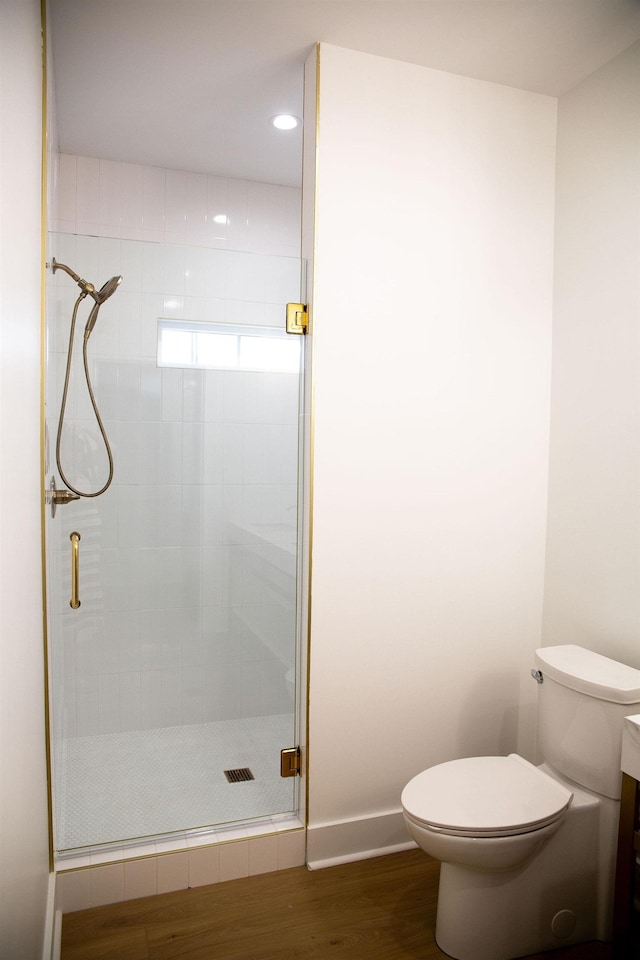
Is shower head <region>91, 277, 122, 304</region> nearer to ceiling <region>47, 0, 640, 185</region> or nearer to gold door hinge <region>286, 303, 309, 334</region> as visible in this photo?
gold door hinge <region>286, 303, 309, 334</region>

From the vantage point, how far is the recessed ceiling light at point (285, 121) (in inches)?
101

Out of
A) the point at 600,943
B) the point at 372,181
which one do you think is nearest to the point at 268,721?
the point at 600,943

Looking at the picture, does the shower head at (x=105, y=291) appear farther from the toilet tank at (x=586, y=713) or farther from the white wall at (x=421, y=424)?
the toilet tank at (x=586, y=713)

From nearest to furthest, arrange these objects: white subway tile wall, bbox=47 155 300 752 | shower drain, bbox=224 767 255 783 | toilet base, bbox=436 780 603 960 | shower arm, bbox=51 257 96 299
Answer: toilet base, bbox=436 780 603 960, shower arm, bbox=51 257 96 299, white subway tile wall, bbox=47 155 300 752, shower drain, bbox=224 767 255 783

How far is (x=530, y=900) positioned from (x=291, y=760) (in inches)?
32.7

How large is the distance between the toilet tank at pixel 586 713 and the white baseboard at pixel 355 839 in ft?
2.07

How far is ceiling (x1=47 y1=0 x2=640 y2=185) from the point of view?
1941mm

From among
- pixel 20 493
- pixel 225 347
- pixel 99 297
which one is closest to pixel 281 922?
pixel 20 493

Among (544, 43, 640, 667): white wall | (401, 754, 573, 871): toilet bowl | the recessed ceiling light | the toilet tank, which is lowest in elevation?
(401, 754, 573, 871): toilet bowl

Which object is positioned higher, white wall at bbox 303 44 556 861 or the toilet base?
white wall at bbox 303 44 556 861

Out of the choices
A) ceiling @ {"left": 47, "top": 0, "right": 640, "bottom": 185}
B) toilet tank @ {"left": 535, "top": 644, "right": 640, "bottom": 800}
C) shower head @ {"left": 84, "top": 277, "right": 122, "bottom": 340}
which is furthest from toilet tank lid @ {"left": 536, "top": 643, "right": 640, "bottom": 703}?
ceiling @ {"left": 47, "top": 0, "right": 640, "bottom": 185}

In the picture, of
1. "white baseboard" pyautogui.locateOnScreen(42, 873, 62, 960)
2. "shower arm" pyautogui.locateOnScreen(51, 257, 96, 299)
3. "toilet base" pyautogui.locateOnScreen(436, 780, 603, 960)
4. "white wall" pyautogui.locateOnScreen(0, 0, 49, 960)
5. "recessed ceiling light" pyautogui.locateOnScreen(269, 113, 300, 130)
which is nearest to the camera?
"white wall" pyautogui.locateOnScreen(0, 0, 49, 960)

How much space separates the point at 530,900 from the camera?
1839 mm

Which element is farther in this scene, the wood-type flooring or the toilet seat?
the wood-type flooring
